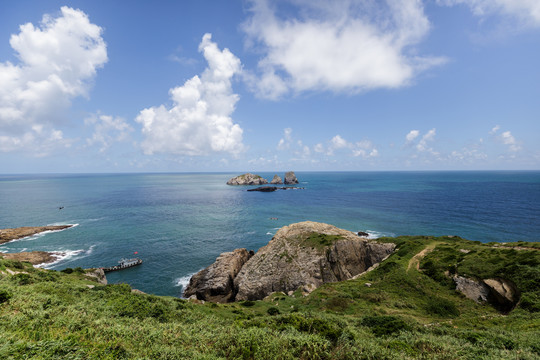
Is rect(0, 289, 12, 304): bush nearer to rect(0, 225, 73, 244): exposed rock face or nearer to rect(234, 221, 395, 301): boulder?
rect(234, 221, 395, 301): boulder

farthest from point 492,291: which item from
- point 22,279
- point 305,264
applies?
point 22,279

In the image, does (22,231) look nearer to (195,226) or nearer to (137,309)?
(195,226)

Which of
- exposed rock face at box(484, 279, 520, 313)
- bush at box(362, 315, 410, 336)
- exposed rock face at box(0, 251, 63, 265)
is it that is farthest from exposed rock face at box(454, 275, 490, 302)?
exposed rock face at box(0, 251, 63, 265)

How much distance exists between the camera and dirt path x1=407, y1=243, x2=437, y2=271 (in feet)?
121

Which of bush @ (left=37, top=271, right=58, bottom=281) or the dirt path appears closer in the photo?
bush @ (left=37, top=271, right=58, bottom=281)

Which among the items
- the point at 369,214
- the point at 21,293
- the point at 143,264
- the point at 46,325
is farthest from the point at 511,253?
the point at 143,264

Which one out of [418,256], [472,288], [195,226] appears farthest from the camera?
[195,226]

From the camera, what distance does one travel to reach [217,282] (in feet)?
149

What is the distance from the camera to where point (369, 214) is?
100m

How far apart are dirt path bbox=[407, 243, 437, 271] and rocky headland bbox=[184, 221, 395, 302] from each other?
231 inches

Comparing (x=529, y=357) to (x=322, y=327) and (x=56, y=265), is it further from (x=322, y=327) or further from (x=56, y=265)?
(x=56, y=265)

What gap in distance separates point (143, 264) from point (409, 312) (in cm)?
5957

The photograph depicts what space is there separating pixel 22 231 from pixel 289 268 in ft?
317

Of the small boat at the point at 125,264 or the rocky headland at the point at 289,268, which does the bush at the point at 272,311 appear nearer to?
the rocky headland at the point at 289,268
